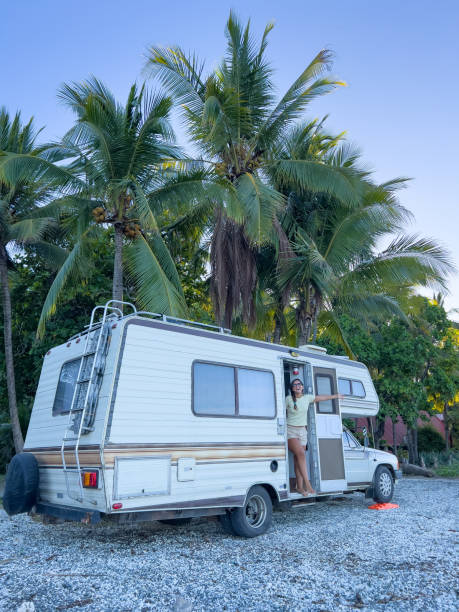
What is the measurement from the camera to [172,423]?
255 inches

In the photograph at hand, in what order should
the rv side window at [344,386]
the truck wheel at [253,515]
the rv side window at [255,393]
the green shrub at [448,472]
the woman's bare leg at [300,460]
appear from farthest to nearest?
1. the green shrub at [448,472]
2. the rv side window at [344,386]
3. the woman's bare leg at [300,460]
4. the rv side window at [255,393]
5. the truck wheel at [253,515]

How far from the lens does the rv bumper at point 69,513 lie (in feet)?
18.8

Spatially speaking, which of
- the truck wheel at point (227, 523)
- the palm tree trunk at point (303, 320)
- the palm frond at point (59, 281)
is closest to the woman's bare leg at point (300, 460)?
the truck wheel at point (227, 523)

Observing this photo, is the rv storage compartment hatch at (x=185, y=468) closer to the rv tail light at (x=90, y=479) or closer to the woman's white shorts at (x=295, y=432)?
the rv tail light at (x=90, y=479)

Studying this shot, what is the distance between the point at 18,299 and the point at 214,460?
11.3m

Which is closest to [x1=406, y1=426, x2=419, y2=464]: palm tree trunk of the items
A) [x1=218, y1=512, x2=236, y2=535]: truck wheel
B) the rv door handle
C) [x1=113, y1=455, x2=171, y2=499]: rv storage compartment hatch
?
the rv door handle

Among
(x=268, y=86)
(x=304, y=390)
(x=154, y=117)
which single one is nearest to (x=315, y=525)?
(x=304, y=390)

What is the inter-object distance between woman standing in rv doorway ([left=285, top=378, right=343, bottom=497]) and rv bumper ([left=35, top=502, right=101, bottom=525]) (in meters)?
3.70

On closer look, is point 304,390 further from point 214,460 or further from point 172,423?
point 172,423

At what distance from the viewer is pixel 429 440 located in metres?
29.7

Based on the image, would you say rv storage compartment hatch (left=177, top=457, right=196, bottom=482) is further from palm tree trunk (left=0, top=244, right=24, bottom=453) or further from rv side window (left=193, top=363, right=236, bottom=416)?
palm tree trunk (left=0, top=244, right=24, bottom=453)

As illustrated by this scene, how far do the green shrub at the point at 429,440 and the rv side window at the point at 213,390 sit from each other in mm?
25099

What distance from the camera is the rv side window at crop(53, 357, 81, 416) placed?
6.91m

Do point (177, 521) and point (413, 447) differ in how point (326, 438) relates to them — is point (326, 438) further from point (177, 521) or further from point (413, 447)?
point (413, 447)
